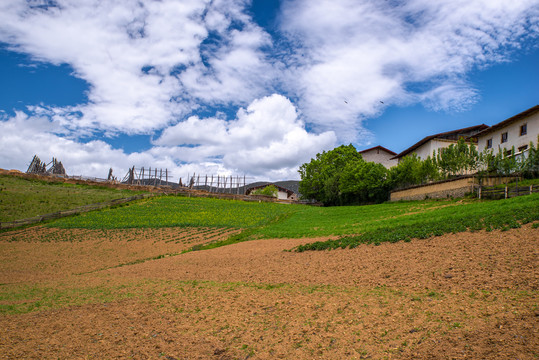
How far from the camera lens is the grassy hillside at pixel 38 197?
4584 cm

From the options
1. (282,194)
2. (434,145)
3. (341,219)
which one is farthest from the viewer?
(282,194)

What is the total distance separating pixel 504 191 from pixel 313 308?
31829 mm

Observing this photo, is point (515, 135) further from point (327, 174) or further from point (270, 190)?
point (270, 190)

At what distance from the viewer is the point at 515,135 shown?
1817 inches

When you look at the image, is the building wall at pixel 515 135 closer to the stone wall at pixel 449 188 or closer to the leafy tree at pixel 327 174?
the stone wall at pixel 449 188

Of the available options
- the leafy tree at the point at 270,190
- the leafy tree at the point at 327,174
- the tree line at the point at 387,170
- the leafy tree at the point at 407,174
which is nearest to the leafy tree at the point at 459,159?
the tree line at the point at 387,170

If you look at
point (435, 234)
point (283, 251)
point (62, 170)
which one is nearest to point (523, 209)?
point (435, 234)

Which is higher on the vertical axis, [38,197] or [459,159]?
[459,159]

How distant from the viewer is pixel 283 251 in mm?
21000

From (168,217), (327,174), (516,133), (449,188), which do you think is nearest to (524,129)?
(516,133)

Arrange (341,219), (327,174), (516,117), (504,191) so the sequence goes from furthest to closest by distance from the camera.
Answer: (327,174), (516,117), (341,219), (504,191)

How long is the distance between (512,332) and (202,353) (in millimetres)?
6576

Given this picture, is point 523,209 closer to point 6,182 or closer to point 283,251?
point 283,251

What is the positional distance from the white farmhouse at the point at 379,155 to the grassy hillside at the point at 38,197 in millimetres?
56511
